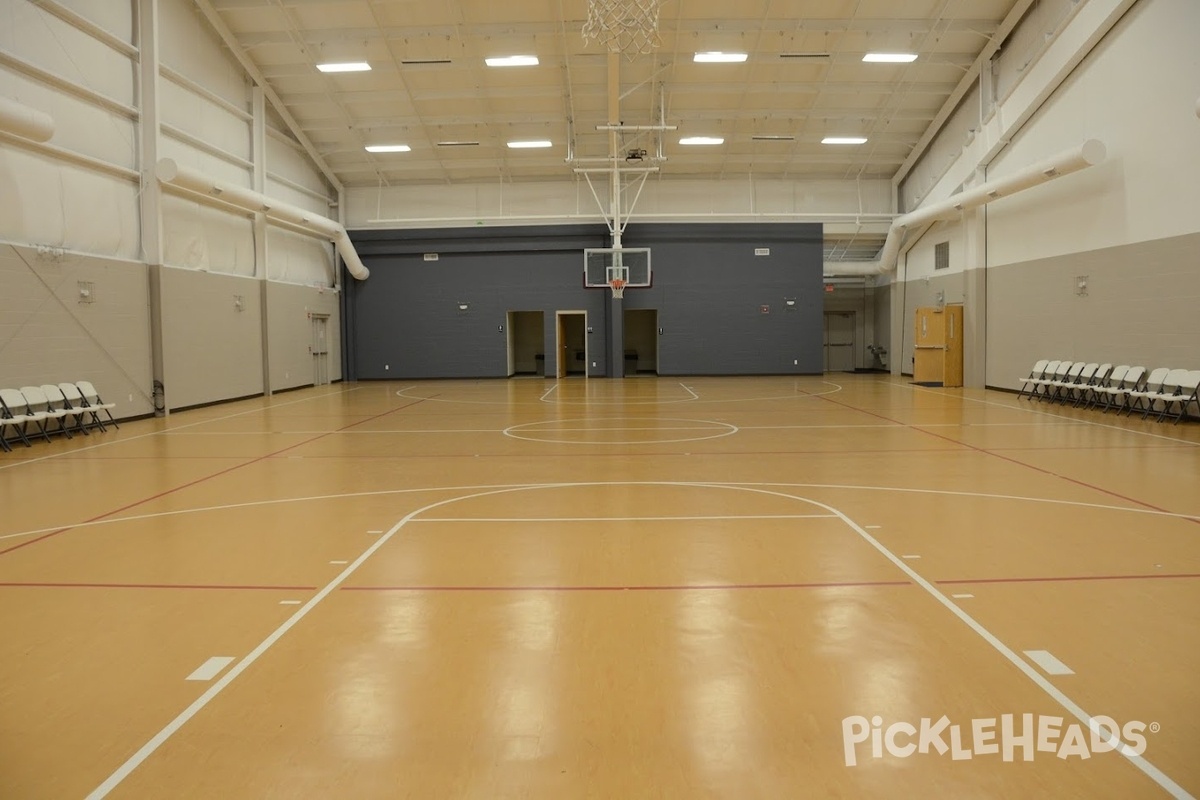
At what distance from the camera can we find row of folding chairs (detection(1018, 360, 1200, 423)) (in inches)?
531

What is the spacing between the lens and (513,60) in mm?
20141

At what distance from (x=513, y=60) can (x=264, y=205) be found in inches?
272

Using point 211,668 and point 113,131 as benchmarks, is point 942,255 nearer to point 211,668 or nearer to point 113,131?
point 113,131

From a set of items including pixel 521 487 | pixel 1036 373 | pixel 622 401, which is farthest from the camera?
pixel 622 401

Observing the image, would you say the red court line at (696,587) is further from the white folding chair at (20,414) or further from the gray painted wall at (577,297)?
the gray painted wall at (577,297)

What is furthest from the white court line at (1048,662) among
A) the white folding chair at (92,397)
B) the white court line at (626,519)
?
the white folding chair at (92,397)

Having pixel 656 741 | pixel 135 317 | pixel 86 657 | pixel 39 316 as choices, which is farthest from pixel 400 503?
pixel 135 317

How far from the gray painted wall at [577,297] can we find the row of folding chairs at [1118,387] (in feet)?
33.7

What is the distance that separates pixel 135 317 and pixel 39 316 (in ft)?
7.98

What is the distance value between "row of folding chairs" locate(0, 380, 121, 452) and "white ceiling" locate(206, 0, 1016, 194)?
9836 mm

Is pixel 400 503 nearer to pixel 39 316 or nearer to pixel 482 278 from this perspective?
pixel 39 316

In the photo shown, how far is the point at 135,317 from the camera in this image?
51.6ft

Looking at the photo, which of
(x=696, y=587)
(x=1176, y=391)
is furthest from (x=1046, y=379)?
(x=696, y=587)

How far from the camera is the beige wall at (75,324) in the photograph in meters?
12.8
